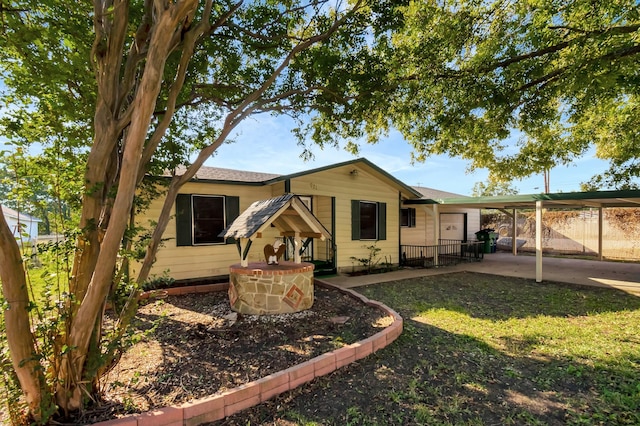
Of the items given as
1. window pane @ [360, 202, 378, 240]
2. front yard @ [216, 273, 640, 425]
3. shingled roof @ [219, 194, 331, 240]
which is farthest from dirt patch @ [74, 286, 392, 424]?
window pane @ [360, 202, 378, 240]

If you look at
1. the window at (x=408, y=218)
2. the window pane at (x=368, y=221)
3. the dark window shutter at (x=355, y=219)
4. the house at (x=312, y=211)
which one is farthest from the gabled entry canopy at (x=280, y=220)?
the window at (x=408, y=218)

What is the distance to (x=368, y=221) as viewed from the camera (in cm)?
1106

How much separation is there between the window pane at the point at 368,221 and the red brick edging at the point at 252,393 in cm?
683

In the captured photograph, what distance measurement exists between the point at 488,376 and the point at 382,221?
801 centimetres

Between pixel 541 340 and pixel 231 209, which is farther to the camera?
pixel 231 209

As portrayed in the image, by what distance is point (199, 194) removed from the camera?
8039 millimetres

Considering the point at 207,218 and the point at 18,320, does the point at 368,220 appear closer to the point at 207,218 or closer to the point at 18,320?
the point at 207,218

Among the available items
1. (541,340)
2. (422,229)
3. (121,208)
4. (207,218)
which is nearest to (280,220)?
(207,218)

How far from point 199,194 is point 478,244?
11.8 m

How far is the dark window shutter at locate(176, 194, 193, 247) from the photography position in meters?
7.71

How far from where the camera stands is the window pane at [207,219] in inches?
319

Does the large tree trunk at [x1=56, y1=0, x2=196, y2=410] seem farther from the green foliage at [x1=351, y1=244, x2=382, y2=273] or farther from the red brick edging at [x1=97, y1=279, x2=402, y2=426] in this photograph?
the green foliage at [x1=351, y1=244, x2=382, y2=273]

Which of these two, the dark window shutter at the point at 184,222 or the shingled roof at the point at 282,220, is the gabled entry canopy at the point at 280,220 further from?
the dark window shutter at the point at 184,222

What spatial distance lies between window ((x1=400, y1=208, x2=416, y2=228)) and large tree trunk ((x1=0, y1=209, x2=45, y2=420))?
41.3 feet
